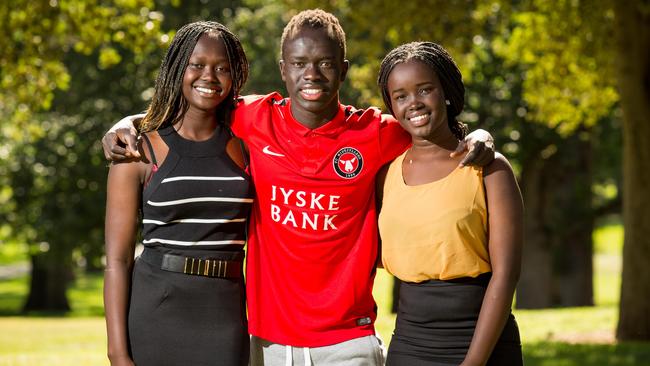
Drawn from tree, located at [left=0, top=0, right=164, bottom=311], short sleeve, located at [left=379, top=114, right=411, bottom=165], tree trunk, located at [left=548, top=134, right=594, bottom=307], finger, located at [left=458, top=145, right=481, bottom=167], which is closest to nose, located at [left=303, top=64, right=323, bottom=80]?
short sleeve, located at [left=379, top=114, right=411, bottom=165]

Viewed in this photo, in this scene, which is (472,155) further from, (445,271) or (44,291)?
(44,291)

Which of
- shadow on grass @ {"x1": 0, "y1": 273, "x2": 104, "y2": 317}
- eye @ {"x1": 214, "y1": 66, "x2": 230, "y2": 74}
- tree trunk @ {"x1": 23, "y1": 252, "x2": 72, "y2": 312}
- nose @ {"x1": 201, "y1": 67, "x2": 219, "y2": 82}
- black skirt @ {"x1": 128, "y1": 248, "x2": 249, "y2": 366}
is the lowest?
shadow on grass @ {"x1": 0, "y1": 273, "x2": 104, "y2": 317}

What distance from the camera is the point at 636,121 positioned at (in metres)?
13.1

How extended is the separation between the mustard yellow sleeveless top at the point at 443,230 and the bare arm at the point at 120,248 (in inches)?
43.2

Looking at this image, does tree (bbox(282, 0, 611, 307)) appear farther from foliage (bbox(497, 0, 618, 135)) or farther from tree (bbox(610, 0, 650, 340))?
tree (bbox(610, 0, 650, 340))

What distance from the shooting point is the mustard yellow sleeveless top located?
12.7 feet

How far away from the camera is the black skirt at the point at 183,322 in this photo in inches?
159

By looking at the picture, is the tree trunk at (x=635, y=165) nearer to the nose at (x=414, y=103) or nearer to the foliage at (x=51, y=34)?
the foliage at (x=51, y=34)

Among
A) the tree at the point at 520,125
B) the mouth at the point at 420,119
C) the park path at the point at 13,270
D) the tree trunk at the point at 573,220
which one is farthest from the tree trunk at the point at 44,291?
the mouth at the point at 420,119

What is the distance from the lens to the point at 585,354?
1138 centimetres

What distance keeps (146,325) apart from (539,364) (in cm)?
755

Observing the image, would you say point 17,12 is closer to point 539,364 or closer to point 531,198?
point 539,364

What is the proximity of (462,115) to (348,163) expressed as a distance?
49.7 feet

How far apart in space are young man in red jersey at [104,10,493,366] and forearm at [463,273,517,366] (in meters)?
0.59
